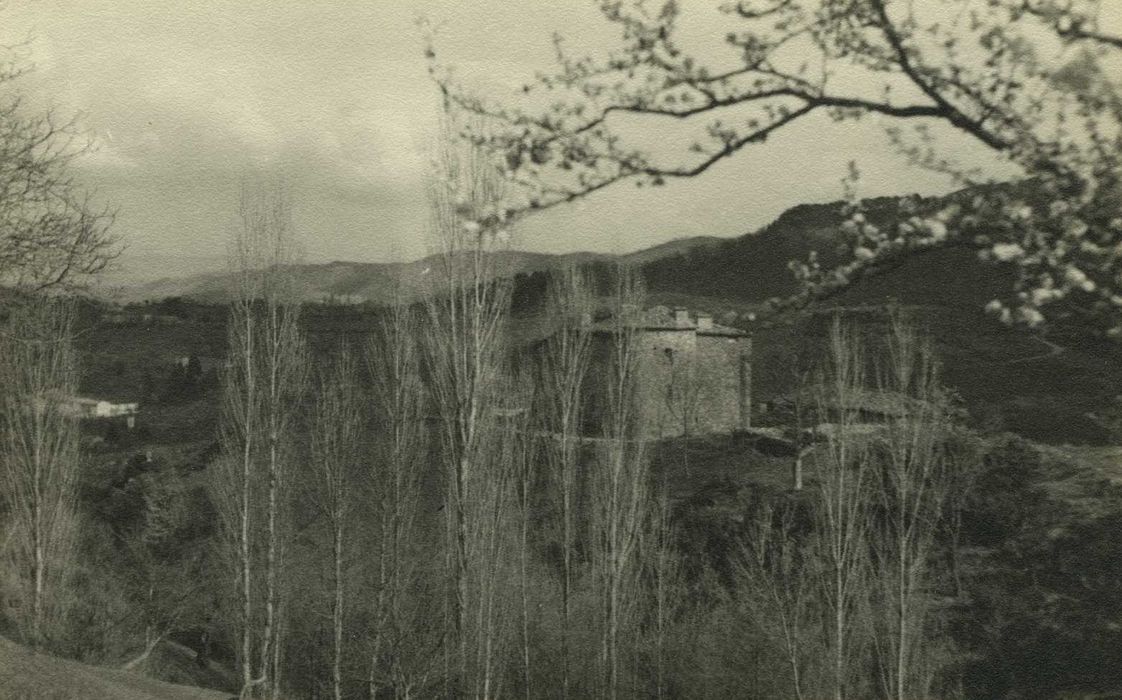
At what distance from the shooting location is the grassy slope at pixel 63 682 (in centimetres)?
1225

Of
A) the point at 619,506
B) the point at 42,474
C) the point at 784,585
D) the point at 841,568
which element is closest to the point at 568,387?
the point at 619,506

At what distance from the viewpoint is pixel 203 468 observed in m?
41.7

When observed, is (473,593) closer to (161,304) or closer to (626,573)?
(626,573)

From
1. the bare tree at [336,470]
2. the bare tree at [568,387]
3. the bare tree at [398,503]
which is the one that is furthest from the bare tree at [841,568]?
the bare tree at [336,470]

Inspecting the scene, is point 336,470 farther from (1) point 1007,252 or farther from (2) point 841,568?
(1) point 1007,252

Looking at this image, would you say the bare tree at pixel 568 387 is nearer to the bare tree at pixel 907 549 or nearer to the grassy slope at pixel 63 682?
the bare tree at pixel 907 549

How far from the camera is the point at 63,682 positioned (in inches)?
520

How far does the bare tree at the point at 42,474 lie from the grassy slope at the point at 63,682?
22.9ft

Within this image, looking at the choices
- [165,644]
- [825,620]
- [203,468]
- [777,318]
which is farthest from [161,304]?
[777,318]

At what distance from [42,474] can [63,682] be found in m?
11.7

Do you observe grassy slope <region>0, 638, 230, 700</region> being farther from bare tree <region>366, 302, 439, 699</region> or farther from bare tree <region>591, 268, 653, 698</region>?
bare tree <region>591, 268, 653, 698</region>

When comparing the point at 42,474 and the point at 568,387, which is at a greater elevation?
the point at 568,387

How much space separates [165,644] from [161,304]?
246ft

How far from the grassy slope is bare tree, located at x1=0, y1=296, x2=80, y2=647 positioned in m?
6.98
